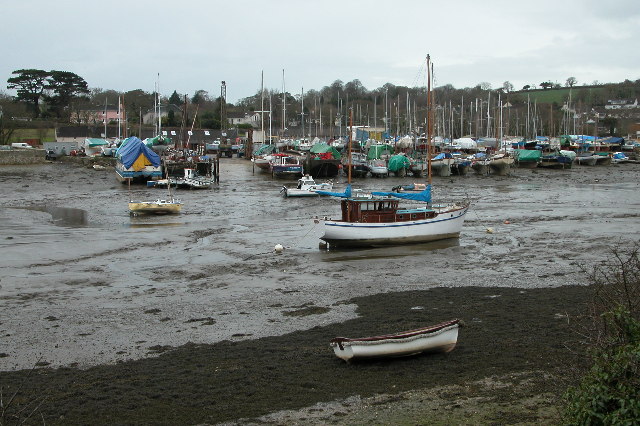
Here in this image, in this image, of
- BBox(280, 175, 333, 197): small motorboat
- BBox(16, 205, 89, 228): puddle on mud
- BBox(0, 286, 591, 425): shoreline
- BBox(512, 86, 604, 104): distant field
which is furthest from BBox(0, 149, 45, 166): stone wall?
BBox(512, 86, 604, 104): distant field

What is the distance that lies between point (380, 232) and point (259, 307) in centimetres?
952

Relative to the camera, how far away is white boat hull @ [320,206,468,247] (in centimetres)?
2702

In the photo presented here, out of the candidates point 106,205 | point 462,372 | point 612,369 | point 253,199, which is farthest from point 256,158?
point 612,369

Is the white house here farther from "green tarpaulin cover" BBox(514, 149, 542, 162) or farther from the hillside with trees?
"green tarpaulin cover" BBox(514, 149, 542, 162)

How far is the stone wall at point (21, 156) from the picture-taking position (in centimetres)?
6756

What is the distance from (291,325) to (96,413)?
623 cm

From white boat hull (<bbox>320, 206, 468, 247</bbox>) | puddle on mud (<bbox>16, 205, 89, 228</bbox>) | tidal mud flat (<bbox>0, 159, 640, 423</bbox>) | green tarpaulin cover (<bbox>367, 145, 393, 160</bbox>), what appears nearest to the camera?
tidal mud flat (<bbox>0, 159, 640, 423</bbox>)

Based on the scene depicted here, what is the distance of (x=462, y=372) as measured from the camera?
12.7 m

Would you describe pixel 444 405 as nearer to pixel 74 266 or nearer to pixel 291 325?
pixel 291 325

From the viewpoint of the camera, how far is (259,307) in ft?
61.4

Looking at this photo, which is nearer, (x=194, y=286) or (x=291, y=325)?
(x=291, y=325)

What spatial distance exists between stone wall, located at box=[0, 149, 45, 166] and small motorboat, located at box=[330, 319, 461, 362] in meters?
61.7

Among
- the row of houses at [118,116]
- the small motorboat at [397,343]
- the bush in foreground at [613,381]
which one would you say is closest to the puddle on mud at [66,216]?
the small motorboat at [397,343]

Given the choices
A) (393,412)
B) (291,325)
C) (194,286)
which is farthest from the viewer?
(194,286)
